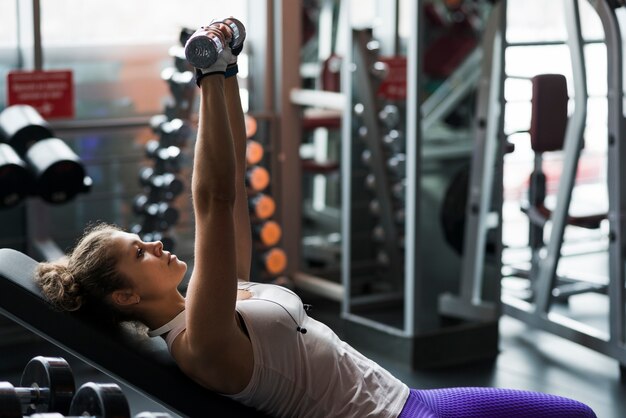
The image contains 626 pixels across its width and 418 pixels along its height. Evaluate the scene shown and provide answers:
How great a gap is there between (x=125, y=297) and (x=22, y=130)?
187cm

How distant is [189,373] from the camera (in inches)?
75.5

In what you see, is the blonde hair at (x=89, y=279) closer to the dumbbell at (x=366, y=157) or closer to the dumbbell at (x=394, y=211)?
the dumbbell at (x=366, y=157)

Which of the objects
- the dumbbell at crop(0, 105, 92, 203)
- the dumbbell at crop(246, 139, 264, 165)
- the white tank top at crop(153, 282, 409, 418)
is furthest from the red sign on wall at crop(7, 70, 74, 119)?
the white tank top at crop(153, 282, 409, 418)

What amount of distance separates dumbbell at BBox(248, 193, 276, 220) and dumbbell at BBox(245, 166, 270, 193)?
0.04 m

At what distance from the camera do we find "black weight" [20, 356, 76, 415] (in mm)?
2023

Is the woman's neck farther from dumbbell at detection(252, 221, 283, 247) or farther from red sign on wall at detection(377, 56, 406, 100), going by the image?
red sign on wall at detection(377, 56, 406, 100)

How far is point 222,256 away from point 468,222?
8.53 ft

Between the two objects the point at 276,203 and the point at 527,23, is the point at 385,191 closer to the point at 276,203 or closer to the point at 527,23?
the point at 276,203

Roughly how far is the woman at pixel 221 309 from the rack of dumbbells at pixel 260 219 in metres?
2.23

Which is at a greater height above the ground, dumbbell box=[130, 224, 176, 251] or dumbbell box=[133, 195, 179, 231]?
dumbbell box=[133, 195, 179, 231]

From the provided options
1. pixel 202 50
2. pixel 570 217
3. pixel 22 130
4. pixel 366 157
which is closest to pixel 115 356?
pixel 202 50

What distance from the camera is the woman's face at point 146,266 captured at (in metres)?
1.92

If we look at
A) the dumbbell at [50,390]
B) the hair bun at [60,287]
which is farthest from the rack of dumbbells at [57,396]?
the hair bun at [60,287]

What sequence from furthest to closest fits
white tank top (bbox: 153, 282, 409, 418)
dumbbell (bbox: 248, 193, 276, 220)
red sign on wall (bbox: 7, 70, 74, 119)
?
1. dumbbell (bbox: 248, 193, 276, 220)
2. red sign on wall (bbox: 7, 70, 74, 119)
3. white tank top (bbox: 153, 282, 409, 418)
